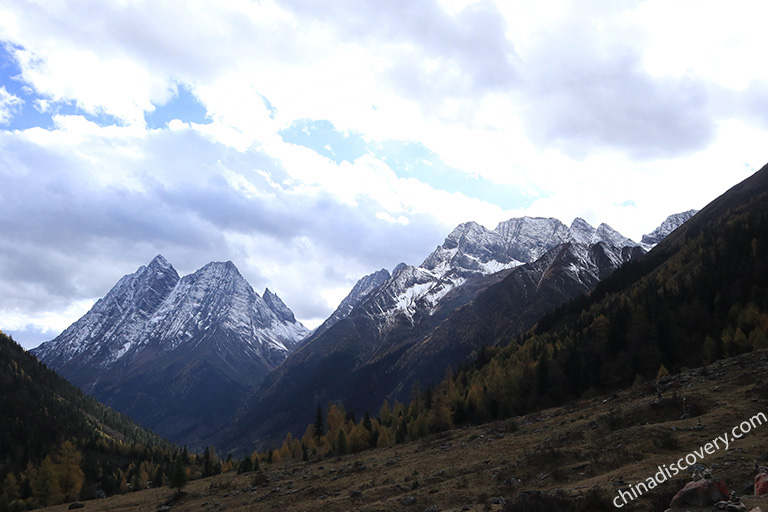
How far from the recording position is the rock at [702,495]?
1981 cm

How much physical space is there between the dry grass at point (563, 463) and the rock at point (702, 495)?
106 centimetres

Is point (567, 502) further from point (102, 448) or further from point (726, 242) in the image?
point (102, 448)

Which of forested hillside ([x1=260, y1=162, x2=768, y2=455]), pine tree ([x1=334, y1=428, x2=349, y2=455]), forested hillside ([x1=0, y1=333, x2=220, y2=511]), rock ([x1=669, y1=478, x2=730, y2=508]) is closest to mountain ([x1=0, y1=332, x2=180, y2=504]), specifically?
forested hillside ([x1=0, y1=333, x2=220, y2=511])

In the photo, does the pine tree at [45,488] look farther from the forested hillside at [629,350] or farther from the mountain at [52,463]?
the forested hillside at [629,350]

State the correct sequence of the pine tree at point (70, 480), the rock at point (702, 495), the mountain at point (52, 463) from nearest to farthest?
1. the rock at point (702, 495)
2. the mountain at point (52, 463)
3. the pine tree at point (70, 480)

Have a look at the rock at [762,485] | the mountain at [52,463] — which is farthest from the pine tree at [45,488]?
the rock at [762,485]

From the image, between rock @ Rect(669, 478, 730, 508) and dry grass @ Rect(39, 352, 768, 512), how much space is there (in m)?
1.06

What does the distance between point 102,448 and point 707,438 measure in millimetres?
229340

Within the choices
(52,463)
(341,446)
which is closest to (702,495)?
(341,446)

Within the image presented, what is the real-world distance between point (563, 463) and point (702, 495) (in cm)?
1953

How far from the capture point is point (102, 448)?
19775cm

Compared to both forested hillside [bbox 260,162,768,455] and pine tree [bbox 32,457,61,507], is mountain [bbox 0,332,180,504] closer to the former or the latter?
pine tree [bbox 32,457,61,507]

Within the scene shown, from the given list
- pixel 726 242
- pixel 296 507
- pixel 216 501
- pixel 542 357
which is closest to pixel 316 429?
pixel 542 357

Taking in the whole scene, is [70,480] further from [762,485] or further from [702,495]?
[762,485]
